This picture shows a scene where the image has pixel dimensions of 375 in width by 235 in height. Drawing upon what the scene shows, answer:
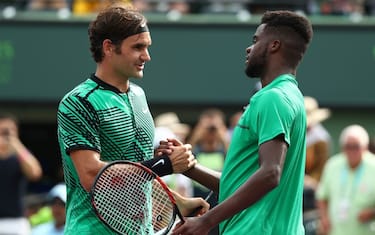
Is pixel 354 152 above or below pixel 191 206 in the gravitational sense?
below

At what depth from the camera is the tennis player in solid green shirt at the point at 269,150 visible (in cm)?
556

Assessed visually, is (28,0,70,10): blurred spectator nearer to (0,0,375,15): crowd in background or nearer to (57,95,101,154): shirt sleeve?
(0,0,375,15): crowd in background

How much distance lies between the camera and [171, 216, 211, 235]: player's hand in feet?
18.3

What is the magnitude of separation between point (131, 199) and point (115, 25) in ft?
3.13

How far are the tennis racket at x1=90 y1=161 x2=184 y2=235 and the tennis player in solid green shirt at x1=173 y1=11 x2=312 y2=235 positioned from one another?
31 centimetres

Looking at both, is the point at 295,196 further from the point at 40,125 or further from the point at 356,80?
the point at 40,125

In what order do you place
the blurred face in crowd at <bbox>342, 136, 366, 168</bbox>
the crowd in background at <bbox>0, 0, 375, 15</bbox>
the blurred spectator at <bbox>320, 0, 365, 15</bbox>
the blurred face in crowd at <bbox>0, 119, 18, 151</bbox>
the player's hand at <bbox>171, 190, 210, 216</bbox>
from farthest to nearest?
the blurred spectator at <bbox>320, 0, 365, 15</bbox> < the crowd in background at <bbox>0, 0, 375, 15</bbox> < the blurred face in crowd at <bbox>0, 119, 18, 151</bbox> < the blurred face in crowd at <bbox>342, 136, 366, 168</bbox> < the player's hand at <bbox>171, 190, 210, 216</bbox>

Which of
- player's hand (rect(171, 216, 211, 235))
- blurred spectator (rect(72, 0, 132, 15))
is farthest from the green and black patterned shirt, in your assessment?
blurred spectator (rect(72, 0, 132, 15))

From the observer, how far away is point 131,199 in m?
5.94

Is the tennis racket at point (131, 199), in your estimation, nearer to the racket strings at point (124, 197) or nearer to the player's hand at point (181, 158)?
the racket strings at point (124, 197)

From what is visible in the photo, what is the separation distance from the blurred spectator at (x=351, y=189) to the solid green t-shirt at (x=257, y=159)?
20.8ft

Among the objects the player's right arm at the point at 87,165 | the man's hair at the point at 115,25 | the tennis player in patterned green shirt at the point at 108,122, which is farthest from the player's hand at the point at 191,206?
the man's hair at the point at 115,25

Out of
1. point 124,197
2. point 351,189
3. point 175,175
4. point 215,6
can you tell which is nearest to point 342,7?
point 215,6

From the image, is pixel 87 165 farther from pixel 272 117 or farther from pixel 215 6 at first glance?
pixel 215 6
